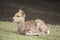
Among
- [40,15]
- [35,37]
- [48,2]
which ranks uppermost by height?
[48,2]

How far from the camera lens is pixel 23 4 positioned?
15.7m

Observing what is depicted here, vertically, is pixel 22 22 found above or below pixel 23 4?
below

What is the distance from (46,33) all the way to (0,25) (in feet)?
6.46

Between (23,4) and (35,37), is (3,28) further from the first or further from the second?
(23,4)

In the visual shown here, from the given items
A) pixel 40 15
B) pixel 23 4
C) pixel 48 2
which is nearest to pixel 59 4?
pixel 48 2

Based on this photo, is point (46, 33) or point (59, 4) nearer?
point (46, 33)

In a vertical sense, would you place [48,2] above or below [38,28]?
above

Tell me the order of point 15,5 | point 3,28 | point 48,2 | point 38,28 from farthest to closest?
1. point 48,2
2. point 15,5
3. point 3,28
4. point 38,28

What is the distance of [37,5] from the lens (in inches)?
619

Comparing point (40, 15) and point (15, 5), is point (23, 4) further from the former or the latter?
point (40, 15)

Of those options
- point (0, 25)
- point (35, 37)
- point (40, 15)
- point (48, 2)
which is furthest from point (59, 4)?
Result: point (35, 37)

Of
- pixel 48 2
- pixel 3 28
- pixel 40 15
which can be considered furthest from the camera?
pixel 48 2

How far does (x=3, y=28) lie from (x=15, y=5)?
685 cm

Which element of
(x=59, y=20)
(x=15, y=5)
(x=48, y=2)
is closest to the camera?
(x=59, y=20)
